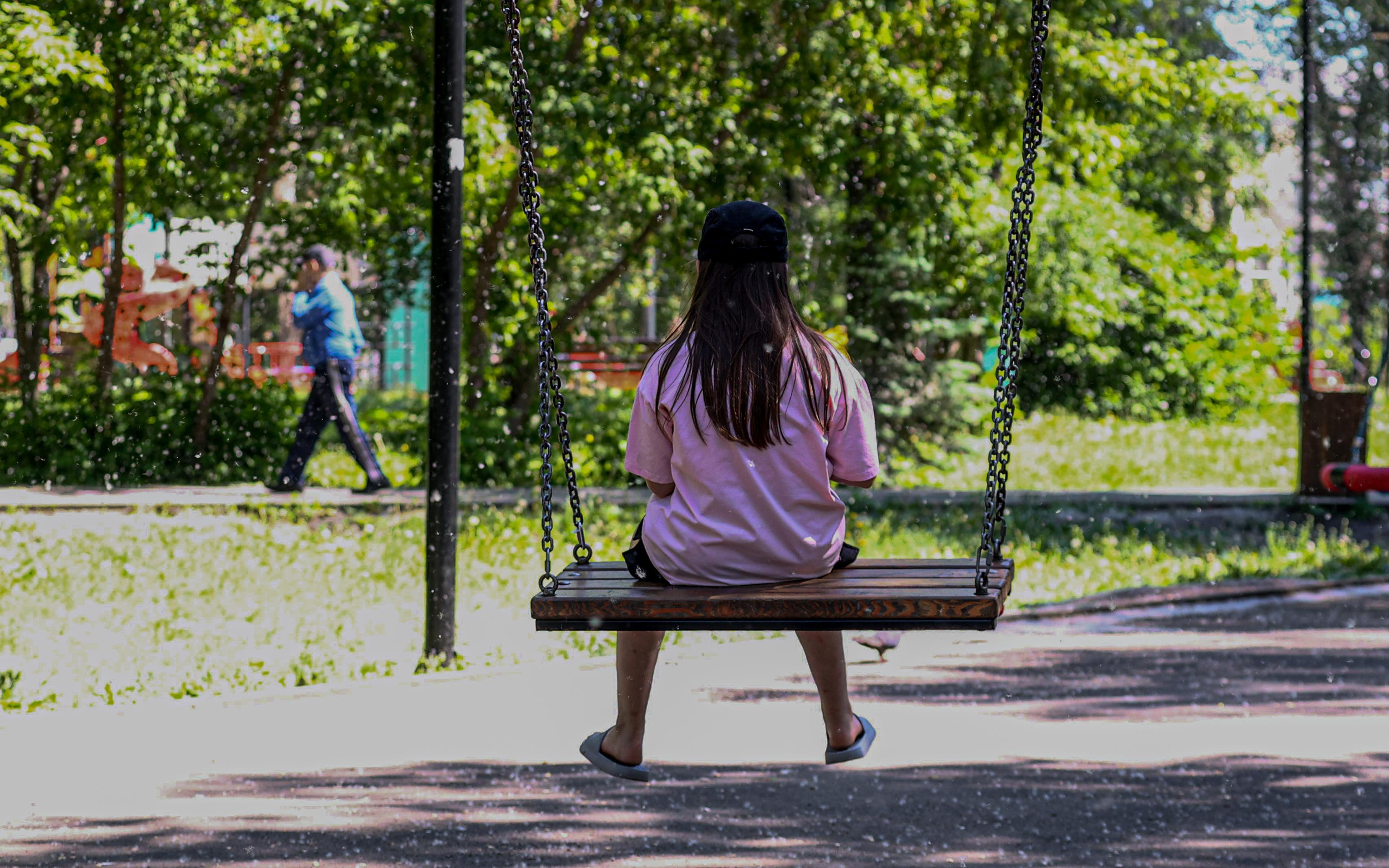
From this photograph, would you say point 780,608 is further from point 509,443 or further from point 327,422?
point 509,443

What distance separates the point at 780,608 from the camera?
4.02 meters

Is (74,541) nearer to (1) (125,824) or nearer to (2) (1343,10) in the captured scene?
(1) (125,824)

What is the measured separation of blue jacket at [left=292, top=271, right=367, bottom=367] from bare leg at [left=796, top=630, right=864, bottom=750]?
8746mm

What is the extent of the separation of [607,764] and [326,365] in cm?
864

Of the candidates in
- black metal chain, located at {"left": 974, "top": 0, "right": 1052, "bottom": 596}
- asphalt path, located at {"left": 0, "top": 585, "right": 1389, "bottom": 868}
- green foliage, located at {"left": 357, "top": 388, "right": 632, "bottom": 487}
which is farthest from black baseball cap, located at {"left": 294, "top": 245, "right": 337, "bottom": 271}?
black metal chain, located at {"left": 974, "top": 0, "right": 1052, "bottom": 596}

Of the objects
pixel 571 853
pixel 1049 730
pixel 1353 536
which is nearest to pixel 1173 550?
pixel 1353 536

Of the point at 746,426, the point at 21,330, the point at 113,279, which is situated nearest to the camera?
the point at 746,426

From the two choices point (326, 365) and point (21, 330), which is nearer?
point (326, 365)

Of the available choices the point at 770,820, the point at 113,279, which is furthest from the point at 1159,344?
the point at 770,820

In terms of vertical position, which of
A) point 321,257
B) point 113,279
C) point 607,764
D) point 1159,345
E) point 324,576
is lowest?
point 324,576

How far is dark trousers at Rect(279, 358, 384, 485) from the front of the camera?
12.6 m

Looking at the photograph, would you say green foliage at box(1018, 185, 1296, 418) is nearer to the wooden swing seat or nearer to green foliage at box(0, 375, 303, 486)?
green foliage at box(0, 375, 303, 486)

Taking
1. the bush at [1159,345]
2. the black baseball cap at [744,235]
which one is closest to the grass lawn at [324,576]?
the black baseball cap at [744,235]

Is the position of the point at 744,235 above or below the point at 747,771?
above
